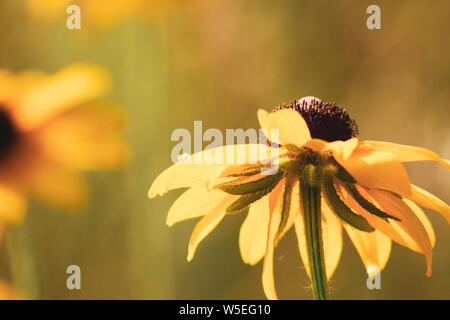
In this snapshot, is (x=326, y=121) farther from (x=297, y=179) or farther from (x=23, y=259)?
(x=23, y=259)

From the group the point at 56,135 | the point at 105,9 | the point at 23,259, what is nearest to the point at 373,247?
the point at 23,259

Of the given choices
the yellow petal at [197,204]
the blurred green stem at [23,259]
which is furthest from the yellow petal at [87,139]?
the yellow petal at [197,204]

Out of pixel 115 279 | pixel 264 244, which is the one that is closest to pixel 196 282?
pixel 115 279

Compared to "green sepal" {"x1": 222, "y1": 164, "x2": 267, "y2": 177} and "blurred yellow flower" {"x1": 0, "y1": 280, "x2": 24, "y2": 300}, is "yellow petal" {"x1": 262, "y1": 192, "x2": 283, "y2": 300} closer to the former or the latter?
"green sepal" {"x1": 222, "y1": 164, "x2": 267, "y2": 177}

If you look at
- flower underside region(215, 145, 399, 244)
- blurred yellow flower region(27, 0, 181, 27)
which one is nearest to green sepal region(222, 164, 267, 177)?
flower underside region(215, 145, 399, 244)

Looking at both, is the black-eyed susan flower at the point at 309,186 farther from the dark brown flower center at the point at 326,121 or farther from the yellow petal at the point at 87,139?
the yellow petal at the point at 87,139
